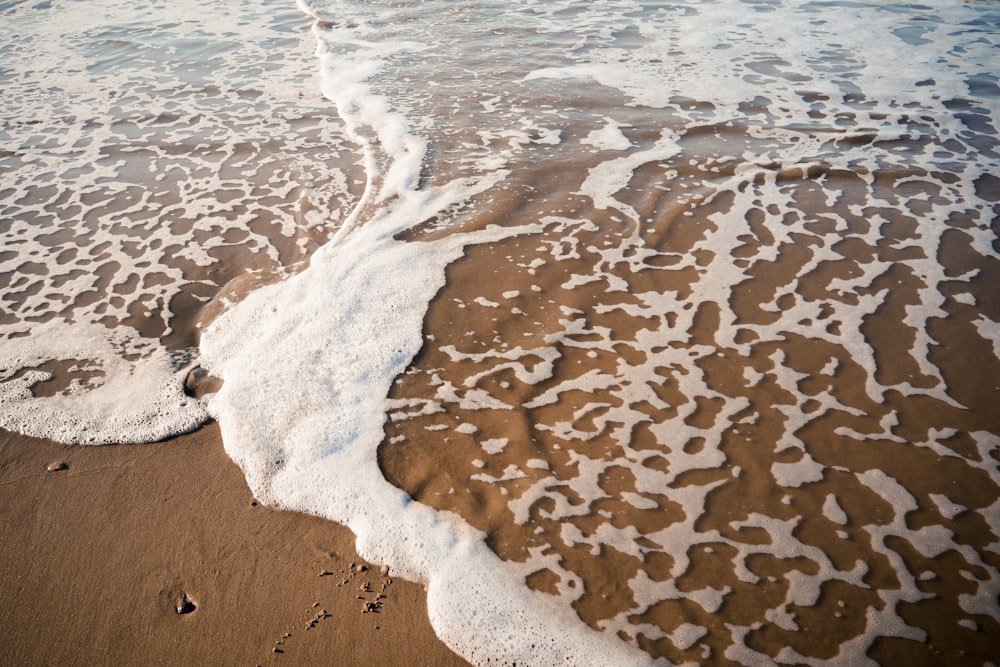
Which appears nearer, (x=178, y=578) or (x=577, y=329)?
(x=178, y=578)

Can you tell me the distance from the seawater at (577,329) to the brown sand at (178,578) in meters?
0.16

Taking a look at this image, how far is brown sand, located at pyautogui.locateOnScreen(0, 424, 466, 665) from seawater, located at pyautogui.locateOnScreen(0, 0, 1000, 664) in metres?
0.16

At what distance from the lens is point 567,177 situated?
18.1ft

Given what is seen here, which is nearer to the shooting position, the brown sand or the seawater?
the brown sand

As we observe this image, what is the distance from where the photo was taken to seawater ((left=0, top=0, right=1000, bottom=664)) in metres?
2.58

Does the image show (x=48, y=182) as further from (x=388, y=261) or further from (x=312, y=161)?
(x=388, y=261)

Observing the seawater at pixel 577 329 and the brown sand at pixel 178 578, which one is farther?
the seawater at pixel 577 329

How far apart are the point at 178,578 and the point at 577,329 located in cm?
247

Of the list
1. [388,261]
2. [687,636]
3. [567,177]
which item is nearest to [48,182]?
[388,261]

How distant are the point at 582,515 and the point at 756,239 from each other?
9.22ft

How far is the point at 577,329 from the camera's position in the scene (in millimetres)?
3850

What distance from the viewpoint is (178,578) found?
264 centimetres

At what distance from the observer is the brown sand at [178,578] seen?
2414mm

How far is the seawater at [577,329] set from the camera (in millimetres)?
2582
